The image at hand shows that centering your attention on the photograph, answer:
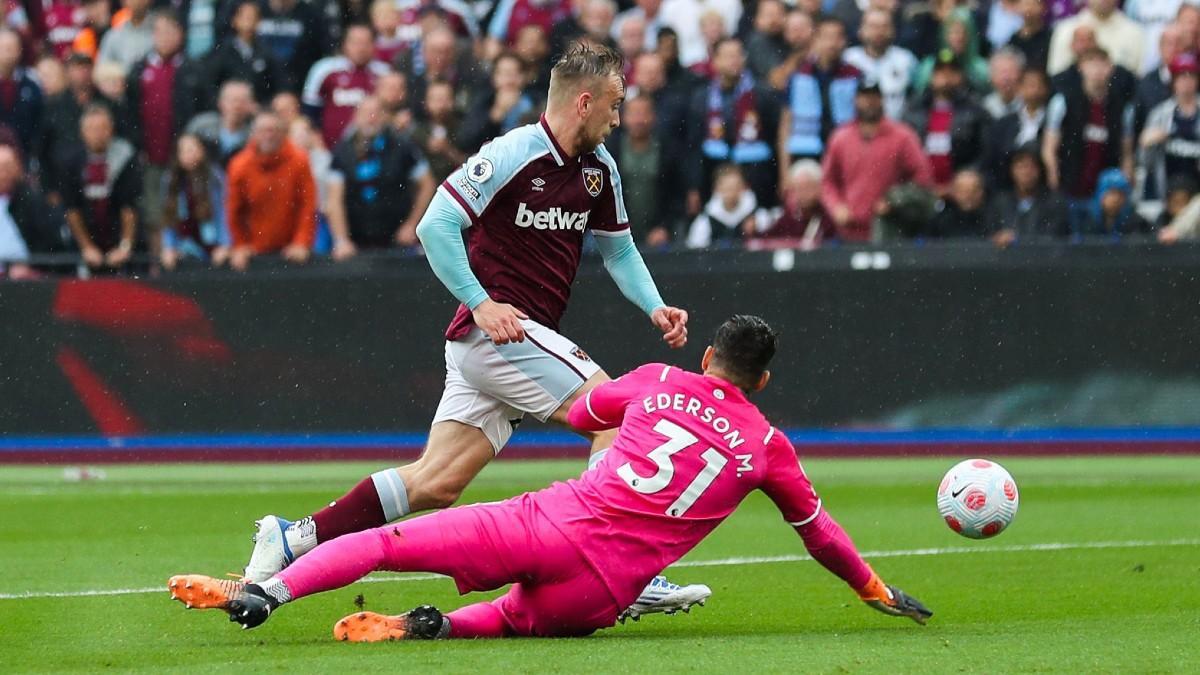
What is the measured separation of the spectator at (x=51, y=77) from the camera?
671 inches

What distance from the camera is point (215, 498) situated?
42.7 feet

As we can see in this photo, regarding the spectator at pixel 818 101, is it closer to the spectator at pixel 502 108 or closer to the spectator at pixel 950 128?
the spectator at pixel 950 128

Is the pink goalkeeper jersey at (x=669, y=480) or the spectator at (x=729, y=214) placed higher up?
the pink goalkeeper jersey at (x=669, y=480)

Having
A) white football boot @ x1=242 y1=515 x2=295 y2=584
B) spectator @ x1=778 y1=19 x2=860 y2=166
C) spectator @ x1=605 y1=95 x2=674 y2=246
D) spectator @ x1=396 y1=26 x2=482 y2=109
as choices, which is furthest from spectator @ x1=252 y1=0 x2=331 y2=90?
white football boot @ x1=242 y1=515 x2=295 y2=584

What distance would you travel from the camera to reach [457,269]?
7.11 metres

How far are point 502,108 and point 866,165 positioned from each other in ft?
10.0

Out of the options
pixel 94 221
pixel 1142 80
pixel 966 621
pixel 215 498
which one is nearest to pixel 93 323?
pixel 94 221

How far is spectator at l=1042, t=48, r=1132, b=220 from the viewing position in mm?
15375

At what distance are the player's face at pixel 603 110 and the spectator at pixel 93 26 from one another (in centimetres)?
1181

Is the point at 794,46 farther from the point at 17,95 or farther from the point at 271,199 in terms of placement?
the point at 17,95

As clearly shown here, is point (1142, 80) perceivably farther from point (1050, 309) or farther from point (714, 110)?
point (714, 110)

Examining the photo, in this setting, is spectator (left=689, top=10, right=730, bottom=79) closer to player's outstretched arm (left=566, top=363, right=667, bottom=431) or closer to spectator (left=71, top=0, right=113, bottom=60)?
spectator (left=71, top=0, right=113, bottom=60)

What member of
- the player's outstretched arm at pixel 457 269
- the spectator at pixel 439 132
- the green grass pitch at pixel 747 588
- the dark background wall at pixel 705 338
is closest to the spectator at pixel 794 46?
the dark background wall at pixel 705 338

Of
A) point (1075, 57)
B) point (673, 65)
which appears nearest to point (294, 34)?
point (673, 65)
